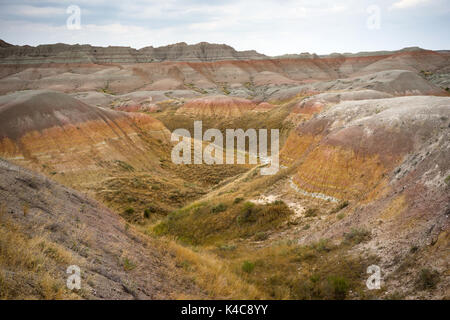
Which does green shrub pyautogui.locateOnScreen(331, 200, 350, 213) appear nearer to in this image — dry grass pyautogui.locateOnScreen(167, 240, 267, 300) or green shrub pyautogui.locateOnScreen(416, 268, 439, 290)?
dry grass pyautogui.locateOnScreen(167, 240, 267, 300)

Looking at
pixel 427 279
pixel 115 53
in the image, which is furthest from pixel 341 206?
pixel 115 53

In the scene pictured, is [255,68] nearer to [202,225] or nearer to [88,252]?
[202,225]

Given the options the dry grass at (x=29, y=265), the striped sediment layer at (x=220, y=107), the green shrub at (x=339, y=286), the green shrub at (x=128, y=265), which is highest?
the striped sediment layer at (x=220, y=107)

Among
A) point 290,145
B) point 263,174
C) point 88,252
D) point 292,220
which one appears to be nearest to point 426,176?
point 292,220

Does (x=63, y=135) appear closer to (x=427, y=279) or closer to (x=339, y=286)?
(x=339, y=286)

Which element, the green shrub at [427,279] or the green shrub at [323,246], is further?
the green shrub at [323,246]

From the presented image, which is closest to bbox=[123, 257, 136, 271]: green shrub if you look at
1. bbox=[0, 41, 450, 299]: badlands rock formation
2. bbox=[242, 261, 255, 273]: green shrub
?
bbox=[0, 41, 450, 299]: badlands rock formation

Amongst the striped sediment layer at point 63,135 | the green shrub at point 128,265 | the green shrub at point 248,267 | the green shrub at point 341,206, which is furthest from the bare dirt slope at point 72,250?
the striped sediment layer at point 63,135

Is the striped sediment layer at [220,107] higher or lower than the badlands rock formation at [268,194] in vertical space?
higher

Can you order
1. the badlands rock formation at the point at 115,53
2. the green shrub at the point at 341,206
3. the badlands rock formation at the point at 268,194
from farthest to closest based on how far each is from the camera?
the badlands rock formation at the point at 115,53, the green shrub at the point at 341,206, the badlands rock formation at the point at 268,194

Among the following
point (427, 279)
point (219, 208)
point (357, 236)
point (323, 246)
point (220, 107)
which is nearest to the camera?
point (427, 279)

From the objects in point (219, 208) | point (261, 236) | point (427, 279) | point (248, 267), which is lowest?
point (261, 236)

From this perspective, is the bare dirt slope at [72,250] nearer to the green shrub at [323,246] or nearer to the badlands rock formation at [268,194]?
the badlands rock formation at [268,194]
